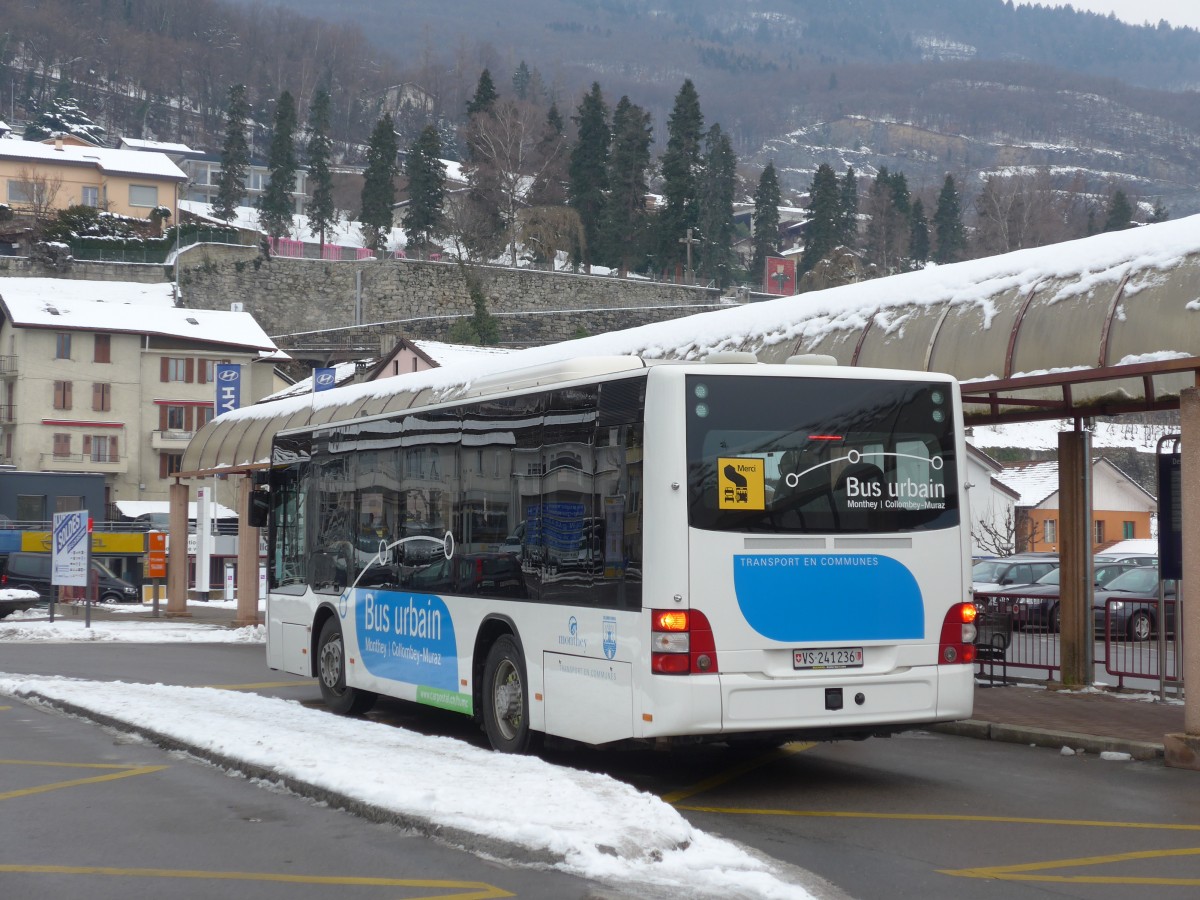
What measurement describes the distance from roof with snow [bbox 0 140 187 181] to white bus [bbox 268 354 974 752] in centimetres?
10556

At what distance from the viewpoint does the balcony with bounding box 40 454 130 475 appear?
246 ft

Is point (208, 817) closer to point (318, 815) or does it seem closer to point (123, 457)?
point (318, 815)

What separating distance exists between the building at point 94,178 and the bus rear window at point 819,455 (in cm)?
10439

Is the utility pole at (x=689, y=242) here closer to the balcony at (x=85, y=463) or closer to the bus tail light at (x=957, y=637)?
the balcony at (x=85, y=463)

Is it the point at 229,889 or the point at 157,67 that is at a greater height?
the point at 157,67

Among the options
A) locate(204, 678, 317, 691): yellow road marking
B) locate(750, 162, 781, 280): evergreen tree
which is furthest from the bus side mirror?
locate(750, 162, 781, 280): evergreen tree

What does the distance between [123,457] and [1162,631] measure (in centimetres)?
6787

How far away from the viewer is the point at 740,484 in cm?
1007

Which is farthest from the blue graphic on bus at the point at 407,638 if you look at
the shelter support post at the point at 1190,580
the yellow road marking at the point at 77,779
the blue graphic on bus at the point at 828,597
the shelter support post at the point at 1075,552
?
the shelter support post at the point at 1075,552

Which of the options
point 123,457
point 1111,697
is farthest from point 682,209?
point 1111,697

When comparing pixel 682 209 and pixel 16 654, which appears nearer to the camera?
pixel 16 654

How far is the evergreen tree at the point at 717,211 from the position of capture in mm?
113938

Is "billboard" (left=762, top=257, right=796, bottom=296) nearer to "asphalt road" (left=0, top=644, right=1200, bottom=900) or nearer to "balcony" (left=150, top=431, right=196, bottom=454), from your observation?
"balcony" (left=150, top=431, right=196, bottom=454)

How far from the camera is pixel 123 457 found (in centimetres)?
7669
